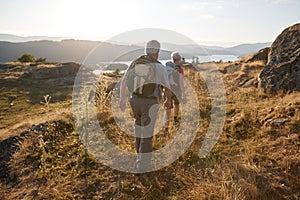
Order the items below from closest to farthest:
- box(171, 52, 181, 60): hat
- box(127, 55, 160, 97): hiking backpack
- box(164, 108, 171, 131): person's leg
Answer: box(127, 55, 160, 97): hiking backpack < box(164, 108, 171, 131): person's leg < box(171, 52, 181, 60): hat

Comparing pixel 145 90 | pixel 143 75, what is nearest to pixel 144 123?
pixel 145 90

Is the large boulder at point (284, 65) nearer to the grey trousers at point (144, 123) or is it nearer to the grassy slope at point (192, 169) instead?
the grassy slope at point (192, 169)

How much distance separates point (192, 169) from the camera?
4.01 m

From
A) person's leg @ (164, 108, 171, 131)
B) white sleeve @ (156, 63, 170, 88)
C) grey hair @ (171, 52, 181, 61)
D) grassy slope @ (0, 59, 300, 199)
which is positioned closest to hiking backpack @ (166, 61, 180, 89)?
grey hair @ (171, 52, 181, 61)

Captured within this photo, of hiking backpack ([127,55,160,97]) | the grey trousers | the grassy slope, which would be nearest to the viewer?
the grassy slope

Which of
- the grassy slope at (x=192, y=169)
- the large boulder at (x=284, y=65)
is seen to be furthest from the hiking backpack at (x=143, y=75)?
the large boulder at (x=284, y=65)

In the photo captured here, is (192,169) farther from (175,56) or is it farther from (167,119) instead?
(175,56)

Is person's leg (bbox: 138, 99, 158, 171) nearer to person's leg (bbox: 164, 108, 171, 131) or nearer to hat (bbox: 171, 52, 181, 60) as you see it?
person's leg (bbox: 164, 108, 171, 131)

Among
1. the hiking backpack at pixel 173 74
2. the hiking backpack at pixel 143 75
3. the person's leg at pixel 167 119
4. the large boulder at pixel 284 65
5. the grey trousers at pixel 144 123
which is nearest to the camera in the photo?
the hiking backpack at pixel 143 75

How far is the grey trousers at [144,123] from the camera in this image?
4.14 meters

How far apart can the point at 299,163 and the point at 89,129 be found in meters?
4.49

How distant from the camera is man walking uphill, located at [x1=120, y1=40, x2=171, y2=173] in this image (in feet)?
13.3

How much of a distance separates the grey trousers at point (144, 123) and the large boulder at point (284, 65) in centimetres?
447

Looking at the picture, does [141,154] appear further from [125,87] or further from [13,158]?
[13,158]
